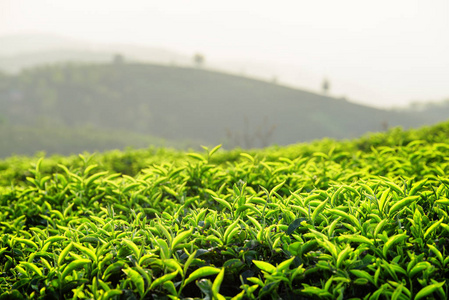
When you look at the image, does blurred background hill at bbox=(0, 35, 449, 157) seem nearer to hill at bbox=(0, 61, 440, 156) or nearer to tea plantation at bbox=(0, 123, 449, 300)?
hill at bbox=(0, 61, 440, 156)

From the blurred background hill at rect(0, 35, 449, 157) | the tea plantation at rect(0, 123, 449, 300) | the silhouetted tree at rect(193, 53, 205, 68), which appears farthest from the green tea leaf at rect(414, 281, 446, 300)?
the silhouetted tree at rect(193, 53, 205, 68)

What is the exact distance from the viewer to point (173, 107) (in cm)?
3900

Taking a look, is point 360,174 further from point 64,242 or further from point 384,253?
point 64,242

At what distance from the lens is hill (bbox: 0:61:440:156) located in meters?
34.8

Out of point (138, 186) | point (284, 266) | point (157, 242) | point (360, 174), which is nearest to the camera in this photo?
point (284, 266)

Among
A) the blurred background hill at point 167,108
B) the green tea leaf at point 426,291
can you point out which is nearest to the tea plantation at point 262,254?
the green tea leaf at point 426,291

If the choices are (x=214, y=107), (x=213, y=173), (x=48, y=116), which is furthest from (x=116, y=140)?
(x=213, y=173)

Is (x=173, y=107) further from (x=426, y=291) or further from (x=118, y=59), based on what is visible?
(x=426, y=291)

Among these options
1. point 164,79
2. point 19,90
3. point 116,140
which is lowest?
point 116,140

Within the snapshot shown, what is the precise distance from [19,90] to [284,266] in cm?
4222

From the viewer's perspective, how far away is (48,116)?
34.8 metres

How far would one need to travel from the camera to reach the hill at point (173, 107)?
114ft

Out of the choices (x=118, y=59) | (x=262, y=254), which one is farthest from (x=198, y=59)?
(x=262, y=254)

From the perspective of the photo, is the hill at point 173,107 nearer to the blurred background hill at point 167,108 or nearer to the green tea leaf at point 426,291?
the blurred background hill at point 167,108
